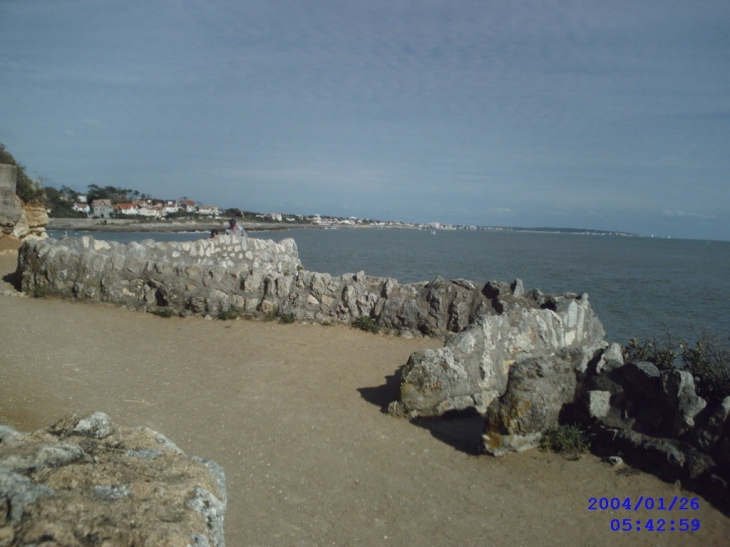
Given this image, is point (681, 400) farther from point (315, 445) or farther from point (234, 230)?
point (234, 230)

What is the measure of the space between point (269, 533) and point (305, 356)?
170 inches

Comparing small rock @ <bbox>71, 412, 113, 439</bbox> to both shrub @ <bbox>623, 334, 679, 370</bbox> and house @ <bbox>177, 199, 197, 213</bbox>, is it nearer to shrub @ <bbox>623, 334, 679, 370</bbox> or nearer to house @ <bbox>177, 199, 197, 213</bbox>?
shrub @ <bbox>623, 334, 679, 370</bbox>

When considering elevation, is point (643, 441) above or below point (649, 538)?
Result: above

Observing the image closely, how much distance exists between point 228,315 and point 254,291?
0.72m

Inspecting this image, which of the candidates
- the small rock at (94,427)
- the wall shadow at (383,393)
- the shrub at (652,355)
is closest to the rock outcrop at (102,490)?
the small rock at (94,427)

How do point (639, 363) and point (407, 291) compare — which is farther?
point (407, 291)

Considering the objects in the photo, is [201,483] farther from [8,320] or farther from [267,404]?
[8,320]

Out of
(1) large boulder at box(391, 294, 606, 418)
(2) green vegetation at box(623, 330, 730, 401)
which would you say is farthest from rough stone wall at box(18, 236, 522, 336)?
(2) green vegetation at box(623, 330, 730, 401)

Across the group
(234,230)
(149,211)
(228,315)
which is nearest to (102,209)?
(149,211)

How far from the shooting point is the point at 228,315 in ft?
32.1

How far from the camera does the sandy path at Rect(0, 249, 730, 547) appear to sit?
12.6 feet

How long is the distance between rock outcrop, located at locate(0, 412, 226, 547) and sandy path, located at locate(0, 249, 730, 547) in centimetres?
144

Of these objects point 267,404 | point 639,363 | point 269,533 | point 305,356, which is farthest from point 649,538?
point 305,356

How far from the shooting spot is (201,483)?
231cm
